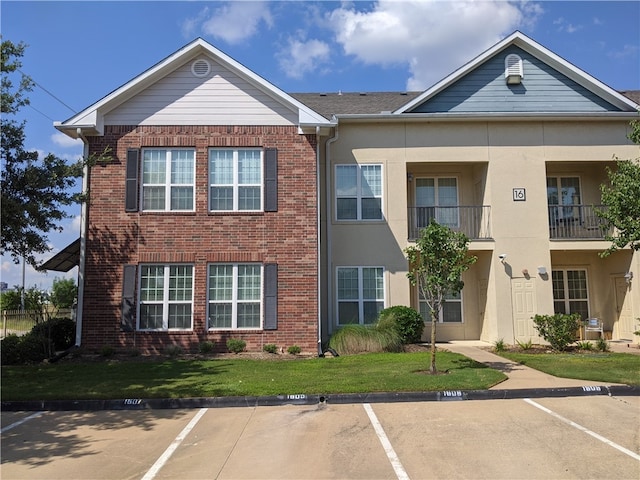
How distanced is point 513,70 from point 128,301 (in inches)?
547

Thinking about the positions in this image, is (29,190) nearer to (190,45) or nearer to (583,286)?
(190,45)

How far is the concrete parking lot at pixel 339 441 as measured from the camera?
220 inches

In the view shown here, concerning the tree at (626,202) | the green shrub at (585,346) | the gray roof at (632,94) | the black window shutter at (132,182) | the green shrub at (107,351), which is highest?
the gray roof at (632,94)

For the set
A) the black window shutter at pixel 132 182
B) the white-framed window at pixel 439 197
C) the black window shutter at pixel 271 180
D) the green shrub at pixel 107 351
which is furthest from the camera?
the white-framed window at pixel 439 197

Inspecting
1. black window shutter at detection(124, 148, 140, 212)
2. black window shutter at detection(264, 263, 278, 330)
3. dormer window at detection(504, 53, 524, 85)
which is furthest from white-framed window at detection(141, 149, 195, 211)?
dormer window at detection(504, 53, 524, 85)

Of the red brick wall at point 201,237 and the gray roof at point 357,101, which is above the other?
the gray roof at point 357,101

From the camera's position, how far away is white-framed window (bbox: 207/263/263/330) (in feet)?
46.2

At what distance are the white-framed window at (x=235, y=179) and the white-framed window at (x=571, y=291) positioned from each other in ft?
35.4

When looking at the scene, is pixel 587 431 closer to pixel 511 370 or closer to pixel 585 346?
pixel 511 370

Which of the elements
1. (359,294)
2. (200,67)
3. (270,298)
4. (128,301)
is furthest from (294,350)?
(200,67)

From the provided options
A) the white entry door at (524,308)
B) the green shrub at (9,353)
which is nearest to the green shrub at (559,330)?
the white entry door at (524,308)

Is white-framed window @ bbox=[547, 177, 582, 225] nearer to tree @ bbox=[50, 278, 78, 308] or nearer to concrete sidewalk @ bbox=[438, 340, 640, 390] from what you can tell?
Answer: concrete sidewalk @ bbox=[438, 340, 640, 390]

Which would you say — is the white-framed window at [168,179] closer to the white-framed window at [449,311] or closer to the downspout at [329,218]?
the downspout at [329,218]

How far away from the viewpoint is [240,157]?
14.7 meters
